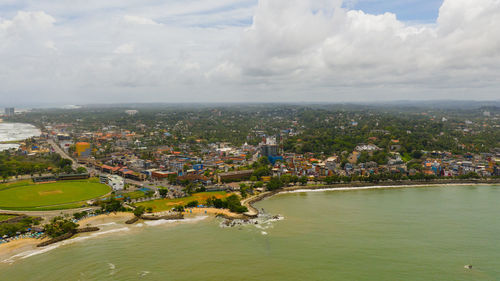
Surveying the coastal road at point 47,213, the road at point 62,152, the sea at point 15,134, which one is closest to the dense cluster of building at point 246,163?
the road at point 62,152

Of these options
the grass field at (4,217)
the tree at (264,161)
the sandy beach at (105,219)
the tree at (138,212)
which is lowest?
the sandy beach at (105,219)

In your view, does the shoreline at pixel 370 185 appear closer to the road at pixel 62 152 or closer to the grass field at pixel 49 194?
the grass field at pixel 49 194

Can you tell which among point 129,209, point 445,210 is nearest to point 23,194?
point 129,209

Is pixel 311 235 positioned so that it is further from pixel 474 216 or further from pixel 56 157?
pixel 56 157

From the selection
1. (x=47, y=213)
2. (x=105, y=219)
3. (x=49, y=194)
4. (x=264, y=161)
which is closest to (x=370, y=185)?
(x=264, y=161)

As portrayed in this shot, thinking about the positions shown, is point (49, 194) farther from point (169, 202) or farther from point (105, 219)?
point (169, 202)
